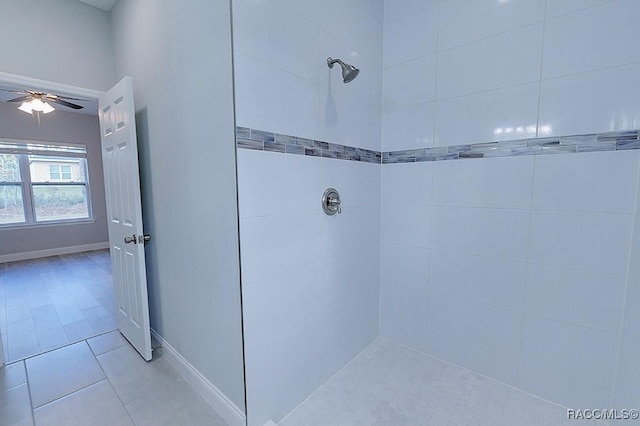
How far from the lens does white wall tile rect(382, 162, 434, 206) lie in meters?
1.91

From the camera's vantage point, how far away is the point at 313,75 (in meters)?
1.50

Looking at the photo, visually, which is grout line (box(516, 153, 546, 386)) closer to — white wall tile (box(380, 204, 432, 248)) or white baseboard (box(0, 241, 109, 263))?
white wall tile (box(380, 204, 432, 248))

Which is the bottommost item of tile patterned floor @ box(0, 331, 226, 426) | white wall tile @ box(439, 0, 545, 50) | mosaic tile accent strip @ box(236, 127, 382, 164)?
tile patterned floor @ box(0, 331, 226, 426)

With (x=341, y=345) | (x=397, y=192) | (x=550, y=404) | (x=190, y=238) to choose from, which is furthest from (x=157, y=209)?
(x=550, y=404)

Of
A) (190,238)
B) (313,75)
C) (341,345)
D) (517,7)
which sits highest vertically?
(517,7)

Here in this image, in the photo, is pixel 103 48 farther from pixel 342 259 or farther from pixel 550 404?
pixel 550 404

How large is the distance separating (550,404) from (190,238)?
2308 millimetres

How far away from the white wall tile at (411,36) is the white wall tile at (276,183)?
1.07m

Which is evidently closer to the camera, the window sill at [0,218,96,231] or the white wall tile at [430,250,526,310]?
the white wall tile at [430,250,526,310]

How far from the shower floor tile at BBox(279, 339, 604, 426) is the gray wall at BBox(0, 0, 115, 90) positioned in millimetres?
2899

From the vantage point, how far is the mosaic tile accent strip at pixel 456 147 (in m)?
1.28

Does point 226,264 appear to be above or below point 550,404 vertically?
above

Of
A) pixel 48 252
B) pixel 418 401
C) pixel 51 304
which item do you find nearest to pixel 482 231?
pixel 418 401

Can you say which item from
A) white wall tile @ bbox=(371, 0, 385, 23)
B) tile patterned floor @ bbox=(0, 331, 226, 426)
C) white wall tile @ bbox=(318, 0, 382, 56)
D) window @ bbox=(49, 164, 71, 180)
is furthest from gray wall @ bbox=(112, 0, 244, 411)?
window @ bbox=(49, 164, 71, 180)
